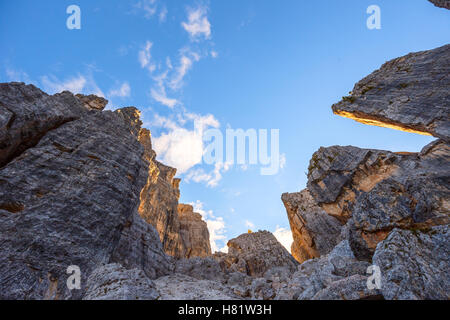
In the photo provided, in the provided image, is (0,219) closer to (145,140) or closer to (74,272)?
(74,272)

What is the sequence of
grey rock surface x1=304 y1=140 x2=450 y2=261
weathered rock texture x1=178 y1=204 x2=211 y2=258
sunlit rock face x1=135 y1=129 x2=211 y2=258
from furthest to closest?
weathered rock texture x1=178 y1=204 x2=211 y2=258 → sunlit rock face x1=135 y1=129 x2=211 y2=258 → grey rock surface x1=304 y1=140 x2=450 y2=261

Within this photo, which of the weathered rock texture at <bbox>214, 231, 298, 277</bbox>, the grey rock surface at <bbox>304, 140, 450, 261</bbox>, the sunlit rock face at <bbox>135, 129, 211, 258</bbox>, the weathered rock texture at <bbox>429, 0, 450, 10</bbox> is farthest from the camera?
the sunlit rock face at <bbox>135, 129, 211, 258</bbox>

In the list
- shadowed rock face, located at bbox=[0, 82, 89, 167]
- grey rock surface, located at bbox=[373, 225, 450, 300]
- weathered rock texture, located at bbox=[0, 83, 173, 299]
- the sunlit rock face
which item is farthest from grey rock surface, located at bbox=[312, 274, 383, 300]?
the sunlit rock face

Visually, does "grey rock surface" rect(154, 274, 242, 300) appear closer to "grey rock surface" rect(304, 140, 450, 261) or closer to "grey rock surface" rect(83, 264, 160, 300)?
"grey rock surface" rect(83, 264, 160, 300)

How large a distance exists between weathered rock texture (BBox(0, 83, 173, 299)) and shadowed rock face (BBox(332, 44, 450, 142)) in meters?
31.2

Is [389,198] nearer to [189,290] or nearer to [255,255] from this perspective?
[189,290]

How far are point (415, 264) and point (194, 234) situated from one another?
66.1 meters

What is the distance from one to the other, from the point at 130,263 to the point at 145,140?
160ft

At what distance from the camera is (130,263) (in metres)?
20.0

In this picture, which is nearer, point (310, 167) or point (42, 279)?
point (42, 279)

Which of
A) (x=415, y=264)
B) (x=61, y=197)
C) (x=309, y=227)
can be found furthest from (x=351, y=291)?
(x=309, y=227)

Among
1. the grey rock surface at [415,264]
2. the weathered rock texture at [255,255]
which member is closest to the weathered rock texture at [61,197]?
the grey rock surface at [415,264]

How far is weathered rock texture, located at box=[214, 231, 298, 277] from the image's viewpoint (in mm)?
40156
